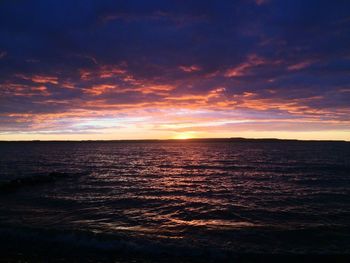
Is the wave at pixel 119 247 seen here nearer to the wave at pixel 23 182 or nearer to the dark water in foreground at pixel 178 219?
the dark water in foreground at pixel 178 219

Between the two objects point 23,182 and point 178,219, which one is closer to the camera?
point 178,219

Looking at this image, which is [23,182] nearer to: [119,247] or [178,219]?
[178,219]

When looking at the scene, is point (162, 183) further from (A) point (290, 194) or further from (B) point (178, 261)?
(B) point (178, 261)

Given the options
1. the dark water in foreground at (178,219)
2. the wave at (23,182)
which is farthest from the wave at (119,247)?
the wave at (23,182)

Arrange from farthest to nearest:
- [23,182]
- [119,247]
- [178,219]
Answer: [23,182], [178,219], [119,247]

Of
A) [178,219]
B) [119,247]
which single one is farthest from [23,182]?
[119,247]

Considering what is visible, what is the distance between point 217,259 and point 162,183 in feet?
79.7

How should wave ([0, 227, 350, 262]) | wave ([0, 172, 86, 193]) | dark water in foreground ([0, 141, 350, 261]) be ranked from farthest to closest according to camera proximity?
wave ([0, 172, 86, 193]) → dark water in foreground ([0, 141, 350, 261]) → wave ([0, 227, 350, 262])

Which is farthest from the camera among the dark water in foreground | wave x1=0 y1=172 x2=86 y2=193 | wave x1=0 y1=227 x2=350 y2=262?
wave x1=0 y1=172 x2=86 y2=193

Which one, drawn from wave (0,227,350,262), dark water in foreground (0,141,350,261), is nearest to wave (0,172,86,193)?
dark water in foreground (0,141,350,261)

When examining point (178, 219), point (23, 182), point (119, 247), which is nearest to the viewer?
point (119, 247)

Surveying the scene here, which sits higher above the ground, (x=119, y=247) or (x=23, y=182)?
(x=23, y=182)

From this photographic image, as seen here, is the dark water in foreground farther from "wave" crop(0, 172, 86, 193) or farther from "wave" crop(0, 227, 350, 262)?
"wave" crop(0, 172, 86, 193)

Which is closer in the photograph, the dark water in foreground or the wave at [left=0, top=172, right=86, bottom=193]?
the dark water in foreground
